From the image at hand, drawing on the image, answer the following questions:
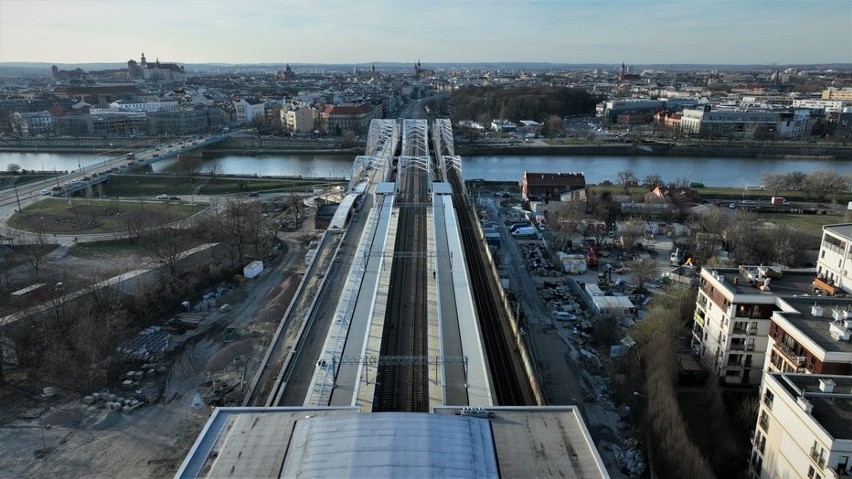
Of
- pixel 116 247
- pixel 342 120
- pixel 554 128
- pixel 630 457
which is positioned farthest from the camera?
pixel 554 128

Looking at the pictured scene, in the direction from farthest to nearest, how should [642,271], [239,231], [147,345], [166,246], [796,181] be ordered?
[796,181] → [239,231] → [166,246] → [642,271] → [147,345]

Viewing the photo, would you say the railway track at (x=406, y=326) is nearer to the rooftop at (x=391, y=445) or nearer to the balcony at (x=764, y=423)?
the rooftop at (x=391, y=445)

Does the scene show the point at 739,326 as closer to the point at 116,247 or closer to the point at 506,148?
the point at 116,247

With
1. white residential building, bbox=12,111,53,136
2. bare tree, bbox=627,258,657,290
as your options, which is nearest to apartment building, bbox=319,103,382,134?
white residential building, bbox=12,111,53,136

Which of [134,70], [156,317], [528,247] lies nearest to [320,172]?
[528,247]

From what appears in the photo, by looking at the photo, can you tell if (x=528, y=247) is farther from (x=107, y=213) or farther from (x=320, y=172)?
(x=320, y=172)

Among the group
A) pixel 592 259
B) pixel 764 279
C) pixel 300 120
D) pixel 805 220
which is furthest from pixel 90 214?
pixel 805 220

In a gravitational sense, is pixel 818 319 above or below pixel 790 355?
above
